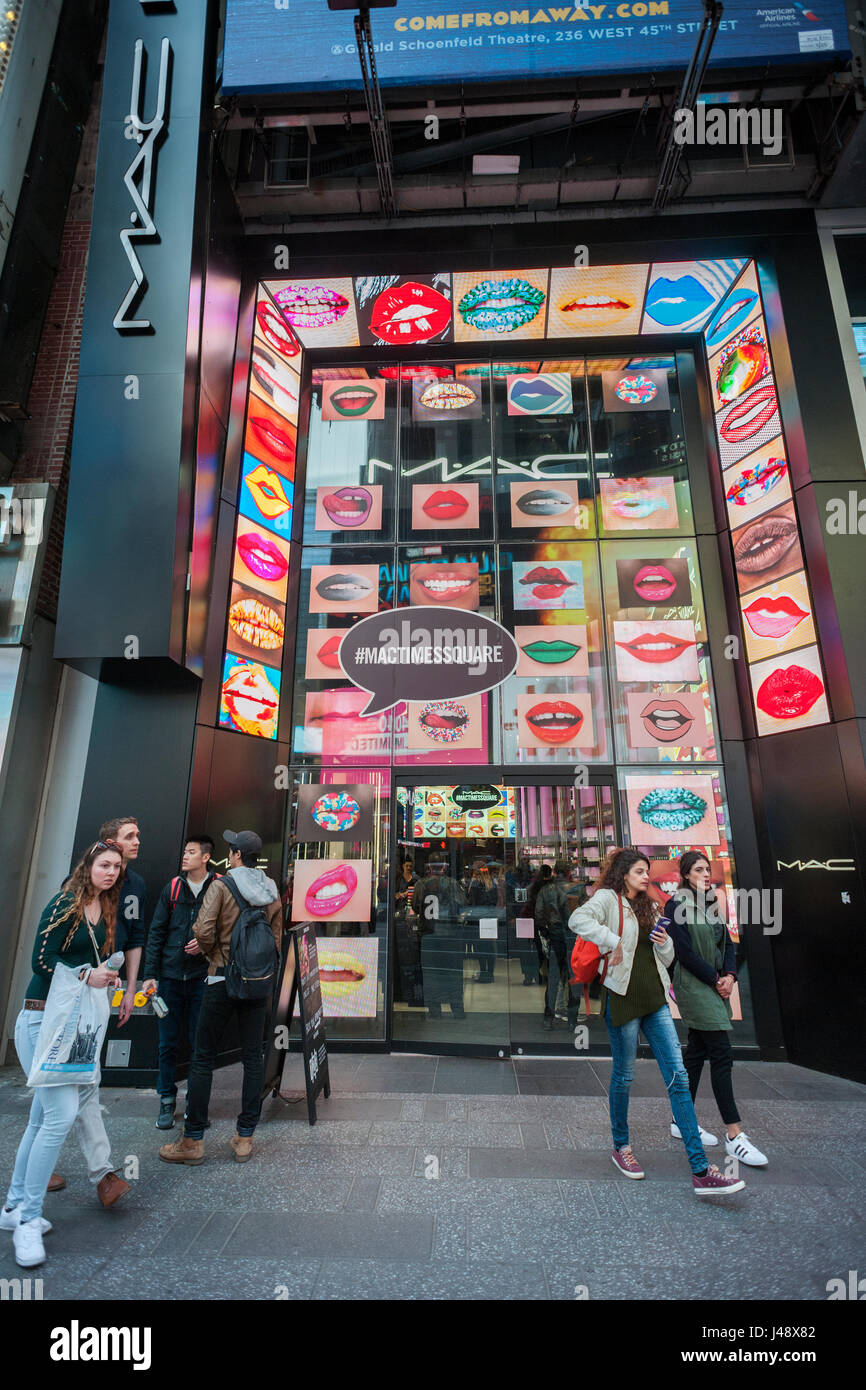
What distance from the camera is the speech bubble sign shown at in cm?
780

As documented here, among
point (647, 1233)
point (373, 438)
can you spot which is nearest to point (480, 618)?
point (373, 438)

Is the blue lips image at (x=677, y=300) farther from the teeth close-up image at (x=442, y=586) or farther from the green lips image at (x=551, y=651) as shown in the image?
the green lips image at (x=551, y=651)

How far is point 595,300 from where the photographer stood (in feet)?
27.5

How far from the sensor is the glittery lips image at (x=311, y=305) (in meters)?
8.42

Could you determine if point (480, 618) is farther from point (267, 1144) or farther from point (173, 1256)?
point (173, 1256)

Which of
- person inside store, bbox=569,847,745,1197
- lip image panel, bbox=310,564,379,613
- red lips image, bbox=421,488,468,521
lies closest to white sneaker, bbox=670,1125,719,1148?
person inside store, bbox=569,847,745,1197

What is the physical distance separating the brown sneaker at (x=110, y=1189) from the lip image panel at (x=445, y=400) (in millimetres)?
8224

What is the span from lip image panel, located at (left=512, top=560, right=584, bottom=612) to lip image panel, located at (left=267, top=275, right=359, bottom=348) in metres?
3.91

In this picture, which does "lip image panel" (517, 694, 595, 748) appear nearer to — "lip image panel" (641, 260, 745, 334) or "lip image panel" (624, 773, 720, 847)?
"lip image panel" (624, 773, 720, 847)

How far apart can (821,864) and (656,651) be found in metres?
2.80

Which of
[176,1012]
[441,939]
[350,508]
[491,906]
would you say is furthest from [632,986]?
[350,508]

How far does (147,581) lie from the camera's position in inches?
235

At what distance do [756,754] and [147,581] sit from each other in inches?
256

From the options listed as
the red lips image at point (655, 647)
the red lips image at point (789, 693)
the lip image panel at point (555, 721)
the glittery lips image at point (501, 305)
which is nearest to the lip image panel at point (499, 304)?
the glittery lips image at point (501, 305)
